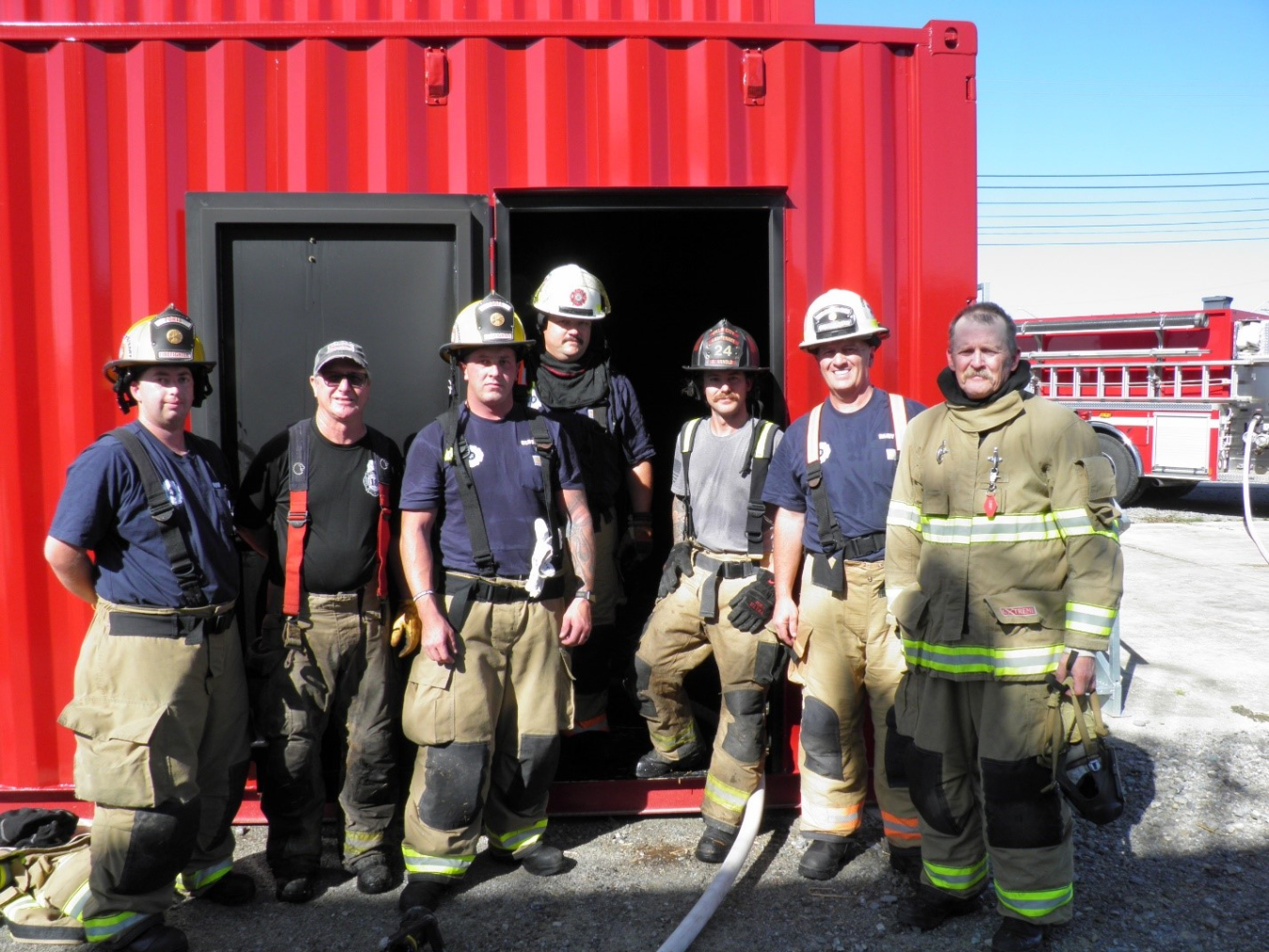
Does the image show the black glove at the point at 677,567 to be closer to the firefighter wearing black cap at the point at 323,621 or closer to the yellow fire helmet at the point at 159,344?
the firefighter wearing black cap at the point at 323,621

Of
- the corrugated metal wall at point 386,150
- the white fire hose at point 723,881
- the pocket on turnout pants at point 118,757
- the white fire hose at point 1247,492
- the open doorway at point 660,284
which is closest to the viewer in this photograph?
the pocket on turnout pants at point 118,757

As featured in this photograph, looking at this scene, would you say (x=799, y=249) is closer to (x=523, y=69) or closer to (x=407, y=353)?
(x=523, y=69)

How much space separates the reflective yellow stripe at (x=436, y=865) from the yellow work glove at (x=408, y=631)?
77 centimetres

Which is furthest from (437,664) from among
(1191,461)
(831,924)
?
(1191,461)

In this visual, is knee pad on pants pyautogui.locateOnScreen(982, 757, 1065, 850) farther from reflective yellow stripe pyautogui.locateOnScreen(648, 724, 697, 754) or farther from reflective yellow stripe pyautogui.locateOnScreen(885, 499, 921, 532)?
reflective yellow stripe pyautogui.locateOnScreen(648, 724, 697, 754)

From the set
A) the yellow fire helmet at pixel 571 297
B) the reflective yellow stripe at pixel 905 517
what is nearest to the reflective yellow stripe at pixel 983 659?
the reflective yellow stripe at pixel 905 517

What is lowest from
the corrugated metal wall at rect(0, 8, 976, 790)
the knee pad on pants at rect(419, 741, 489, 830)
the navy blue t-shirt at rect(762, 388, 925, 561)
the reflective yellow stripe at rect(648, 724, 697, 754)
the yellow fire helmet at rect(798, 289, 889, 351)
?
the reflective yellow stripe at rect(648, 724, 697, 754)

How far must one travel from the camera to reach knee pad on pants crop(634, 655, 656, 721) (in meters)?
4.54

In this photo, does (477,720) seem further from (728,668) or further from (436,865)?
(728,668)

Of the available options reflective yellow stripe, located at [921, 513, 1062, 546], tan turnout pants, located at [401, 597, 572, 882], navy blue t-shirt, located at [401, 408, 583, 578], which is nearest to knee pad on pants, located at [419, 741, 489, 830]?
tan turnout pants, located at [401, 597, 572, 882]

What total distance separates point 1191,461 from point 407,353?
41.3 ft

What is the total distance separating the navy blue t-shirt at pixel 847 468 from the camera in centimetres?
388

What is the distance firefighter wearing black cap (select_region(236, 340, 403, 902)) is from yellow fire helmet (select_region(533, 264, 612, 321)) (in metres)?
0.99

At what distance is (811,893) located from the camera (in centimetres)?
386
